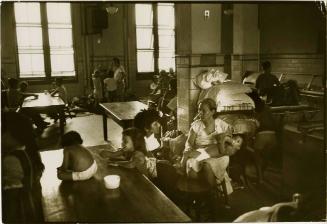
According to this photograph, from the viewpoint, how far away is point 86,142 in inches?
136

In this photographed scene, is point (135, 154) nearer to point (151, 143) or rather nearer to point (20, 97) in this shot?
point (151, 143)

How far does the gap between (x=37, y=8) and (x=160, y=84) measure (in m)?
1.71

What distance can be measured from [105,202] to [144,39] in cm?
193

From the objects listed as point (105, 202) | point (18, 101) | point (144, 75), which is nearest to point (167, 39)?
point (144, 75)

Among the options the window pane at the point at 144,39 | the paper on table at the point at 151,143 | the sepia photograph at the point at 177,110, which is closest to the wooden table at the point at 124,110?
the sepia photograph at the point at 177,110

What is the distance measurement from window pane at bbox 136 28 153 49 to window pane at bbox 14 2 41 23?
1.13 metres

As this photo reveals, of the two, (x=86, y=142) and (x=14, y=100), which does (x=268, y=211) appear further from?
(x=14, y=100)

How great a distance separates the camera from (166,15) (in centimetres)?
340

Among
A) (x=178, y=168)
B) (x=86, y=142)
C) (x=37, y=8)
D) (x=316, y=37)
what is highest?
(x=37, y=8)

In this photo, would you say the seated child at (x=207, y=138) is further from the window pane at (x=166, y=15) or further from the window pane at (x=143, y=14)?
the window pane at (x=143, y=14)

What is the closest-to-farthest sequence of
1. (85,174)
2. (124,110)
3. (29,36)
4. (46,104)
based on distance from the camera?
(85,174) → (29,36) → (46,104) → (124,110)

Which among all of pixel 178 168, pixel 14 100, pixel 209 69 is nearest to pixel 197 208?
pixel 178 168

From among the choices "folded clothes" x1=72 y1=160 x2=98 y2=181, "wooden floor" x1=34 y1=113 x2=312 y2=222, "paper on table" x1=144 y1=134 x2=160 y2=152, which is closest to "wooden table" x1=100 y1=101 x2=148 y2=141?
"wooden floor" x1=34 y1=113 x2=312 y2=222

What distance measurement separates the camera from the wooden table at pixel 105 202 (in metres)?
2.46
